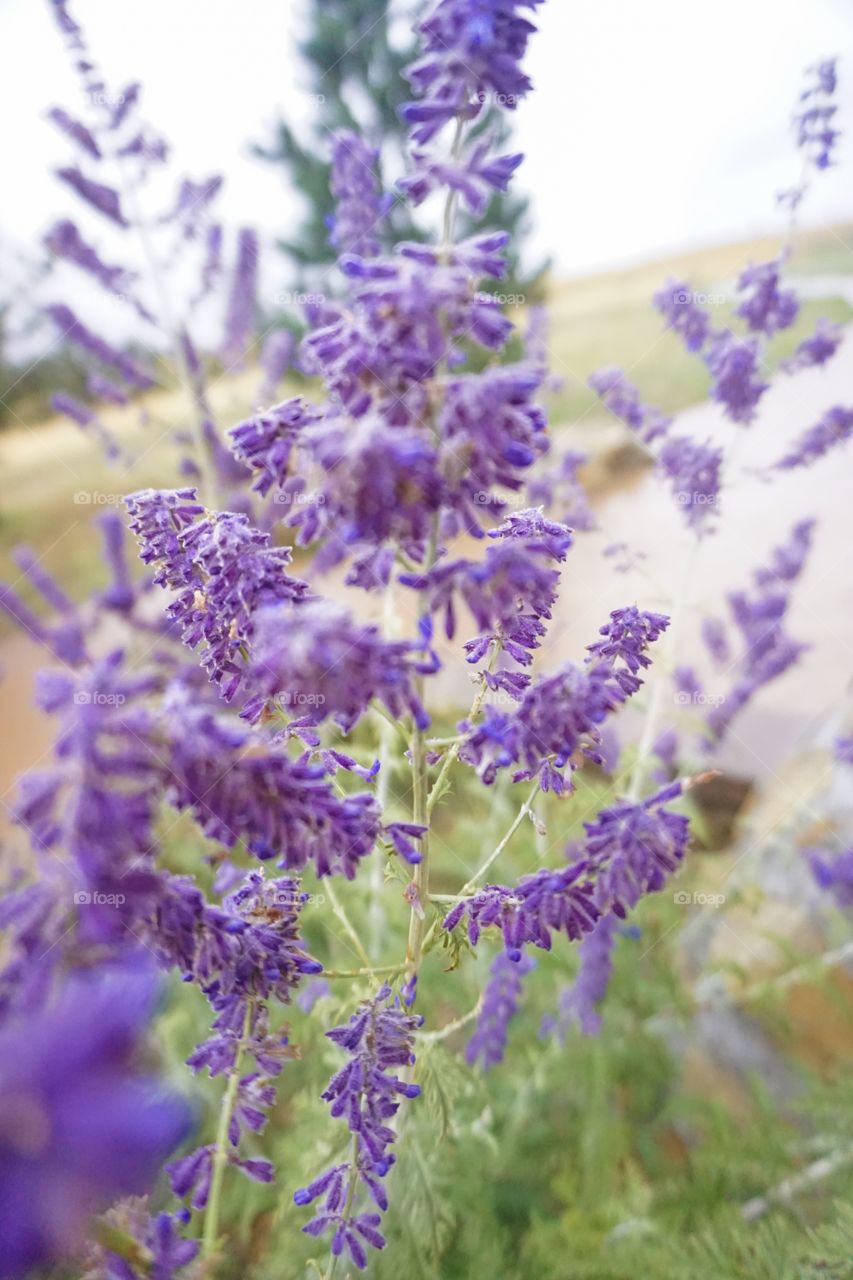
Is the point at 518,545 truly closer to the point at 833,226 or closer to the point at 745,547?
the point at 745,547

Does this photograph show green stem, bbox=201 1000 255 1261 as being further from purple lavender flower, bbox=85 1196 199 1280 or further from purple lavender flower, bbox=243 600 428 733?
purple lavender flower, bbox=243 600 428 733

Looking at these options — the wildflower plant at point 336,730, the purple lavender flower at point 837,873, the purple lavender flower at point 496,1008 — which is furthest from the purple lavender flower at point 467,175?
the purple lavender flower at point 837,873

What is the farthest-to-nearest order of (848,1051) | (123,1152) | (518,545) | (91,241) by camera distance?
(848,1051) < (91,241) < (518,545) < (123,1152)

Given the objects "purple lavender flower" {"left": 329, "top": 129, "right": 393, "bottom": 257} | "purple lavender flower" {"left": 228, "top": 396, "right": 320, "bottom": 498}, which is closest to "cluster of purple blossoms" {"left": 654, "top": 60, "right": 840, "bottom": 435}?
"purple lavender flower" {"left": 329, "top": 129, "right": 393, "bottom": 257}

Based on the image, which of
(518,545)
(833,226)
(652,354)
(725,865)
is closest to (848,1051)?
(725,865)

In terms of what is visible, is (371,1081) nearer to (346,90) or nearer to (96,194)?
(96,194)

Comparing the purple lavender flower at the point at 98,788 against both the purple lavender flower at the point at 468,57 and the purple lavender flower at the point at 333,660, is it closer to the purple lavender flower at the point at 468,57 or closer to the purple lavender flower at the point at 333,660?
the purple lavender flower at the point at 333,660

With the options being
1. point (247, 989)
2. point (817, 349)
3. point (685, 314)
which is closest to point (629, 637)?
point (247, 989)
